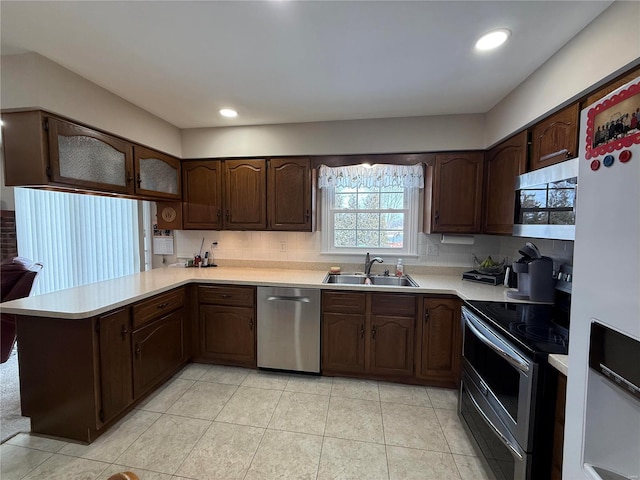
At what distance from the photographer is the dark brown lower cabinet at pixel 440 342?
2.25 m

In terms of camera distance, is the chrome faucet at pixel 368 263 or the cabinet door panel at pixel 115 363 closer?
the cabinet door panel at pixel 115 363

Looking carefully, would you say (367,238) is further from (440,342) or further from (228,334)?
(228,334)

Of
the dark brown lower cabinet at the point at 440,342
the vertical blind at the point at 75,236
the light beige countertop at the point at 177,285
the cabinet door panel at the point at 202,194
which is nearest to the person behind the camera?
the light beige countertop at the point at 177,285

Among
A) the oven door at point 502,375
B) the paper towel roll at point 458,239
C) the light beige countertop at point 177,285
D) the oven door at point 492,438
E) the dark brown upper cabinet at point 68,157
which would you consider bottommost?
the oven door at point 492,438

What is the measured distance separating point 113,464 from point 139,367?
596 mm

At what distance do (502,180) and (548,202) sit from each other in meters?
0.65

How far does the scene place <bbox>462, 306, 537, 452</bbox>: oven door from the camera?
1.19 m

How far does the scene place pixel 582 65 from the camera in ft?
4.58

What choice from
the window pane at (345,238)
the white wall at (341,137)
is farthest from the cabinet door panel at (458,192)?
the window pane at (345,238)

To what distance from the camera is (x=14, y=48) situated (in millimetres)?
1611

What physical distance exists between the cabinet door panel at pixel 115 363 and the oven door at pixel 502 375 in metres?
2.38

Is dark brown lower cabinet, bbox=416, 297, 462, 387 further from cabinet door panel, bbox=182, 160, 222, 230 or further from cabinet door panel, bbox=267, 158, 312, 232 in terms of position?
cabinet door panel, bbox=182, 160, 222, 230

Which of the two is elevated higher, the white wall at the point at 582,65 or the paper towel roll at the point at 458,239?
the white wall at the point at 582,65

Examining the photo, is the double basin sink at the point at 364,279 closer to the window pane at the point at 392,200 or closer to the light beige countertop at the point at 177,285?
the light beige countertop at the point at 177,285
